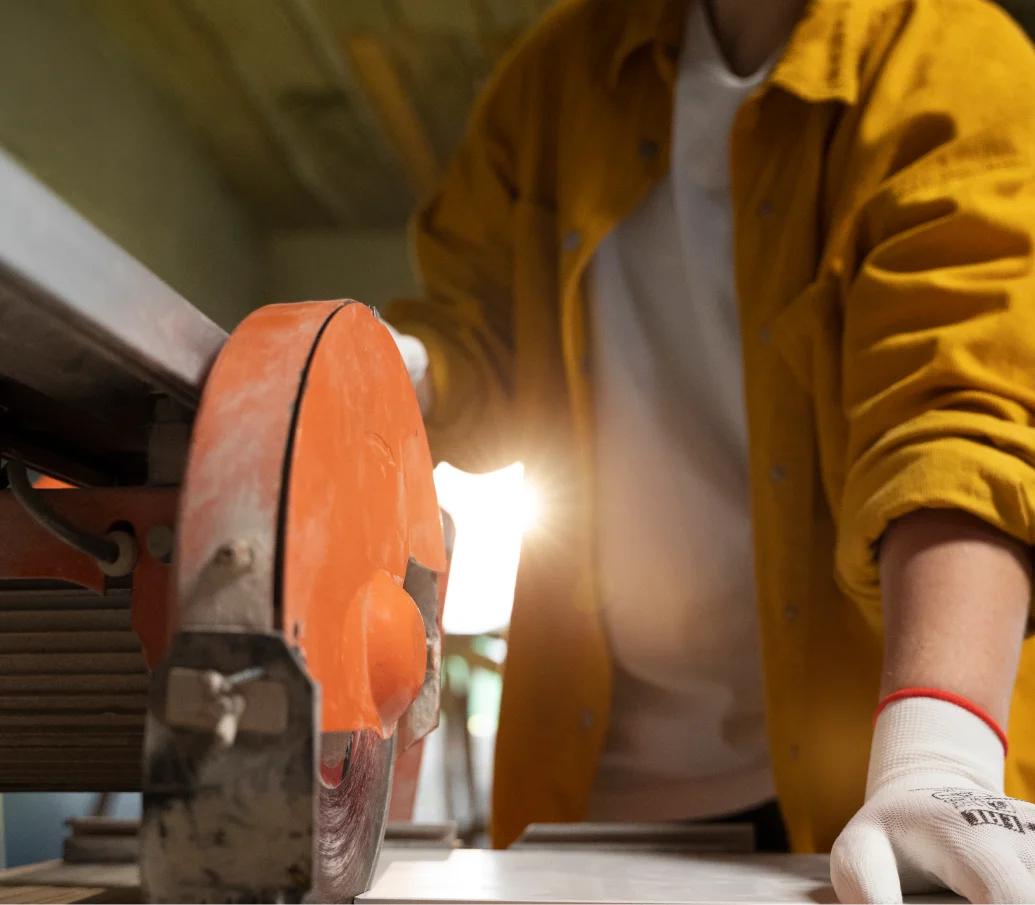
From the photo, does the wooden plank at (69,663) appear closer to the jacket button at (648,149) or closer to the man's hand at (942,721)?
the man's hand at (942,721)

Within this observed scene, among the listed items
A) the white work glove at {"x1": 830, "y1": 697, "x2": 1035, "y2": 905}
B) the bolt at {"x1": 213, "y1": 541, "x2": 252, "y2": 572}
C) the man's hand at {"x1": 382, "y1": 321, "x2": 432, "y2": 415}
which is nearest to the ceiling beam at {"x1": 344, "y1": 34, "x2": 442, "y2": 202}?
the man's hand at {"x1": 382, "y1": 321, "x2": 432, "y2": 415}

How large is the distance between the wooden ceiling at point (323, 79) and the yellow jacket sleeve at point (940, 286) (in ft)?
9.39

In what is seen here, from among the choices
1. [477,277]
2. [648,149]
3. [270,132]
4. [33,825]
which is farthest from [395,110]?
[33,825]

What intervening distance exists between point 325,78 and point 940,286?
3446 millimetres

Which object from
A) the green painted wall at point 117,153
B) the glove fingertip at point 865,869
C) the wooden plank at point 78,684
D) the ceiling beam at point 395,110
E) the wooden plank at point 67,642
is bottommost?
the glove fingertip at point 865,869

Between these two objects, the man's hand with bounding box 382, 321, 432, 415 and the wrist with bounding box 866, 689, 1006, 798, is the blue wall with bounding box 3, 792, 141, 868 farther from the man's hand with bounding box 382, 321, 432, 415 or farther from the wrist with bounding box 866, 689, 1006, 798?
the wrist with bounding box 866, 689, 1006, 798

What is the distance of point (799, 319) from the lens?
1.05 m

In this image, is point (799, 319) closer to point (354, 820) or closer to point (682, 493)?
point (682, 493)

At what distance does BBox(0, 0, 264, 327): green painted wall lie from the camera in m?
3.27

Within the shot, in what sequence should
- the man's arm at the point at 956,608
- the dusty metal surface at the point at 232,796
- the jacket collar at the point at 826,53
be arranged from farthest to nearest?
the jacket collar at the point at 826,53
the man's arm at the point at 956,608
the dusty metal surface at the point at 232,796

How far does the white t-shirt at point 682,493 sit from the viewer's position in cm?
120

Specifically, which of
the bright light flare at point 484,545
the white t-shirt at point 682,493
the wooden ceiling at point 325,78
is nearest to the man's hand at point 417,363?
the white t-shirt at point 682,493

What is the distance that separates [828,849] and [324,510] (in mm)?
796

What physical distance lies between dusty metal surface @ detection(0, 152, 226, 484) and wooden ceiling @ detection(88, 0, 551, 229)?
3.28m
